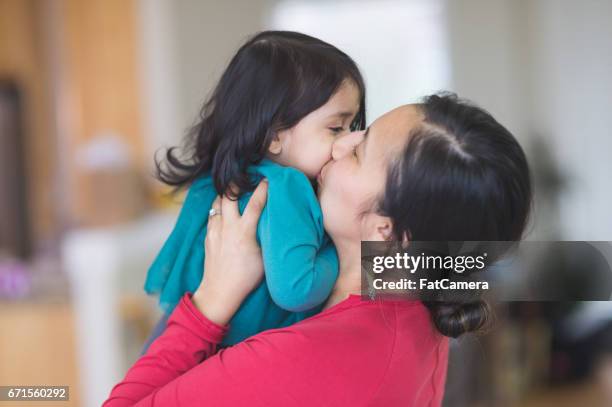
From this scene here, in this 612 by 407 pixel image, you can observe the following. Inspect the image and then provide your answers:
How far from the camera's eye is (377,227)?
79 centimetres

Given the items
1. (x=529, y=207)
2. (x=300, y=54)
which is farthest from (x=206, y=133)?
(x=529, y=207)

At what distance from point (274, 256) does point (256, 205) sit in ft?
0.25

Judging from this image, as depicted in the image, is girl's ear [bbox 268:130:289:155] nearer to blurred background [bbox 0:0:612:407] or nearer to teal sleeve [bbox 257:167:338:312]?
teal sleeve [bbox 257:167:338:312]

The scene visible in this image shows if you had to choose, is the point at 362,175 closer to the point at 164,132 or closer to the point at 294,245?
the point at 294,245

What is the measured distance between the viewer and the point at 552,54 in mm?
4238

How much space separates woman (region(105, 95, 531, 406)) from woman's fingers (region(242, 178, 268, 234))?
67 mm

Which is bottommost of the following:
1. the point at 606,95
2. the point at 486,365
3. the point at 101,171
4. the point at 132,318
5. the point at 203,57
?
the point at 486,365

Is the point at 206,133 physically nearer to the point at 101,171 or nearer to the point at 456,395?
the point at 456,395

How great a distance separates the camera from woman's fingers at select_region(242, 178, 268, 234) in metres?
0.87

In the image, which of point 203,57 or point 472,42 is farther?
point 472,42

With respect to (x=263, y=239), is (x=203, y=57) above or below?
above

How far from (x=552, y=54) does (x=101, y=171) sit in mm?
2476

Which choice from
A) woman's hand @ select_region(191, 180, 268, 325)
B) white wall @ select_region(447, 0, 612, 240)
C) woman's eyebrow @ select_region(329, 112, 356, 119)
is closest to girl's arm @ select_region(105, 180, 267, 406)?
woman's hand @ select_region(191, 180, 268, 325)

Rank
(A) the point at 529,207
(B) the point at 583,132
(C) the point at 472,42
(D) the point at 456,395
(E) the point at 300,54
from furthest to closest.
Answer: (C) the point at 472,42 < (B) the point at 583,132 < (D) the point at 456,395 < (E) the point at 300,54 < (A) the point at 529,207
